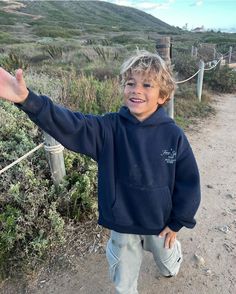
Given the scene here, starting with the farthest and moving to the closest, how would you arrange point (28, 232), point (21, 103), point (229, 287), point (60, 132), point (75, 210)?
point (75, 210) → point (28, 232) → point (229, 287) → point (60, 132) → point (21, 103)

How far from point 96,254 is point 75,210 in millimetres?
461

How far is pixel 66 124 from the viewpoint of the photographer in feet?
6.01

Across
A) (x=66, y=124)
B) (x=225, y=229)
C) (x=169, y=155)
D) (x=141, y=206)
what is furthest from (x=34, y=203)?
(x=225, y=229)

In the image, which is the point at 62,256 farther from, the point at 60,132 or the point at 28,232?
the point at 60,132

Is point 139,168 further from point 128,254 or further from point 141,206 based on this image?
point 128,254

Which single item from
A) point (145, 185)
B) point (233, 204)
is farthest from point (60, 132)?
point (233, 204)

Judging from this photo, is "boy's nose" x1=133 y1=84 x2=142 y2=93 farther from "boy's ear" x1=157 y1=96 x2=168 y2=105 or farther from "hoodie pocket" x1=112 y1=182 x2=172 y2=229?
"hoodie pocket" x1=112 y1=182 x2=172 y2=229

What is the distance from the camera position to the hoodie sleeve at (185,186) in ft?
6.79

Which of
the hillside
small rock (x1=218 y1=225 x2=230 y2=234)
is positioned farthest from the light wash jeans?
the hillside

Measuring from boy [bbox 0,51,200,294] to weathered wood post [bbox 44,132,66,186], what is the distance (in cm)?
98

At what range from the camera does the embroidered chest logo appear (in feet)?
6.61

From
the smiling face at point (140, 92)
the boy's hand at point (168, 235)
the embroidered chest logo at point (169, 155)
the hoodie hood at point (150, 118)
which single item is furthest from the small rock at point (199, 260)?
the smiling face at point (140, 92)

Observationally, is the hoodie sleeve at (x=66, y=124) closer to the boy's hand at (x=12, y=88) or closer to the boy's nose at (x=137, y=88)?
the boy's hand at (x=12, y=88)

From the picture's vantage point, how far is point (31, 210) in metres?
2.94
